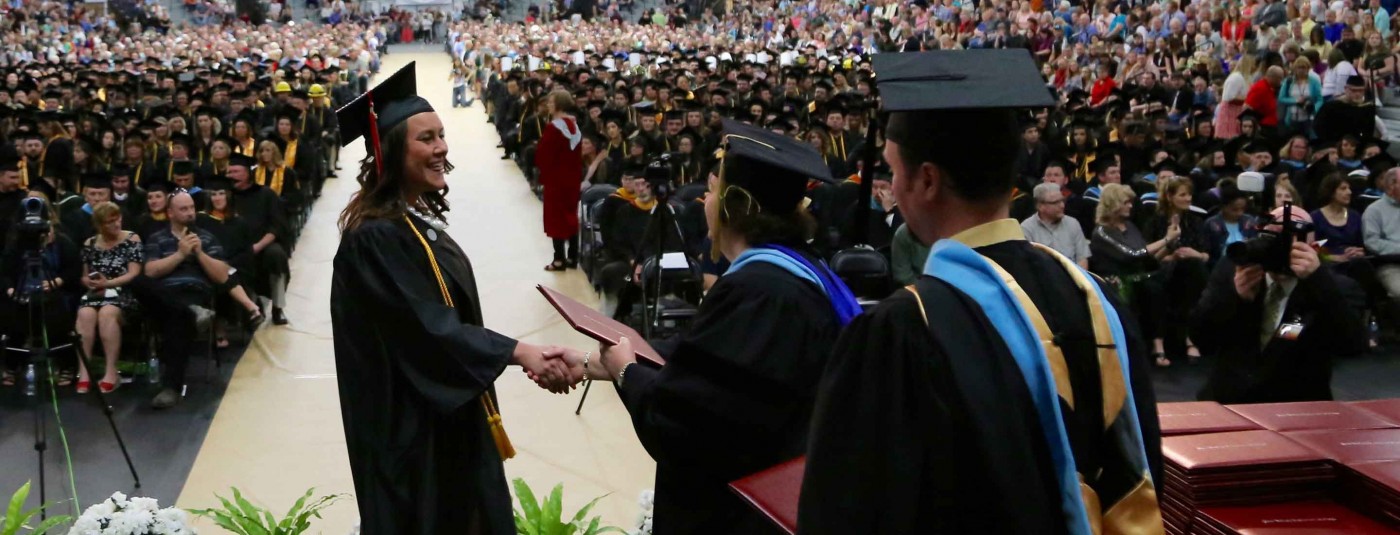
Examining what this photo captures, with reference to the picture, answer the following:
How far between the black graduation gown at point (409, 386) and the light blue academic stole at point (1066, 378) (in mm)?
1783

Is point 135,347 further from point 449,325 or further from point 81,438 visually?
point 449,325

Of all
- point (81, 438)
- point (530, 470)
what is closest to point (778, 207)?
point (530, 470)

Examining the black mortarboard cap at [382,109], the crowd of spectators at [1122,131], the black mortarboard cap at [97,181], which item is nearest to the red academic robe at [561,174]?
the crowd of spectators at [1122,131]

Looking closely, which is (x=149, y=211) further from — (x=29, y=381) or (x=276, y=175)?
(x=276, y=175)

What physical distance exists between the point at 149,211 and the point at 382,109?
6.36 meters

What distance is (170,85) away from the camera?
19.7 m

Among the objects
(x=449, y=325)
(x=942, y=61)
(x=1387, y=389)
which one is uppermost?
(x=942, y=61)

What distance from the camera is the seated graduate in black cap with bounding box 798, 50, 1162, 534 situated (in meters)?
1.70

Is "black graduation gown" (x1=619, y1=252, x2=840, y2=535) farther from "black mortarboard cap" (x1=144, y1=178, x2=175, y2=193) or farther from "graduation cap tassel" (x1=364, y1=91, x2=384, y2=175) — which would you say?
"black mortarboard cap" (x1=144, y1=178, x2=175, y2=193)

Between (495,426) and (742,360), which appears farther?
(495,426)

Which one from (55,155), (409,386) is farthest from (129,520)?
(55,155)

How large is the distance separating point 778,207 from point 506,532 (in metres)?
Answer: 1.21

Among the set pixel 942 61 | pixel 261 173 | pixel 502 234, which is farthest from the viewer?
pixel 502 234

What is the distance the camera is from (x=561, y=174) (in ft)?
38.1
